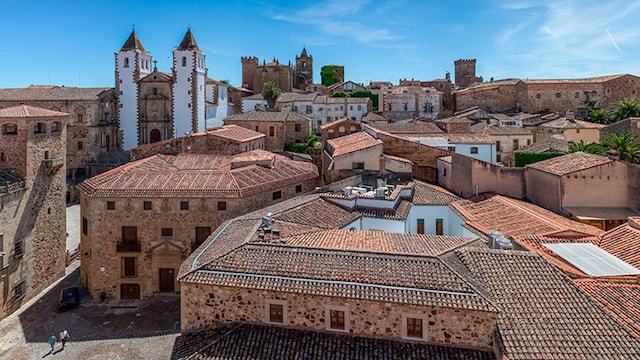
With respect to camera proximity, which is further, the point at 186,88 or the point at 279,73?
the point at 279,73

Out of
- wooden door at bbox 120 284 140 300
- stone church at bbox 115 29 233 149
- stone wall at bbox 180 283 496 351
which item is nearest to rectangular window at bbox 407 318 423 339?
stone wall at bbox 180 283 496 351

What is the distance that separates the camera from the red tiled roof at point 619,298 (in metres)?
10.7

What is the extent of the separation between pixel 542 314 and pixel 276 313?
6.60m

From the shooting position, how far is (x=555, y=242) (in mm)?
15703

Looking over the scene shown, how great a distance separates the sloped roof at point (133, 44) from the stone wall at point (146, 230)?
30.0 m

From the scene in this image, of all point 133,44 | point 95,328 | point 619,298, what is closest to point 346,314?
point 619,298

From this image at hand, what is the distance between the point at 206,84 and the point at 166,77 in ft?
18.7

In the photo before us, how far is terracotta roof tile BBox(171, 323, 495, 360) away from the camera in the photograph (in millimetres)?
10938

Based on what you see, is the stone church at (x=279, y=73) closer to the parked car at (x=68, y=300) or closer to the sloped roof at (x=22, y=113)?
the sloped roof at (x=22, y=113)

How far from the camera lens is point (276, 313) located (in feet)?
39.7

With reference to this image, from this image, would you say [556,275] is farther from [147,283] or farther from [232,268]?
[147,283]

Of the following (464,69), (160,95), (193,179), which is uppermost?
(464,69)

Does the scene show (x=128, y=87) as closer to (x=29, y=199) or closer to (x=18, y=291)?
(x=29, y=199)

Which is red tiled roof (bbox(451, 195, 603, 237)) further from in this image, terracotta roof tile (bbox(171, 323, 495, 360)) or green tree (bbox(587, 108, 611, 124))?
green tree (bbox(587, 108, 611, 124))
